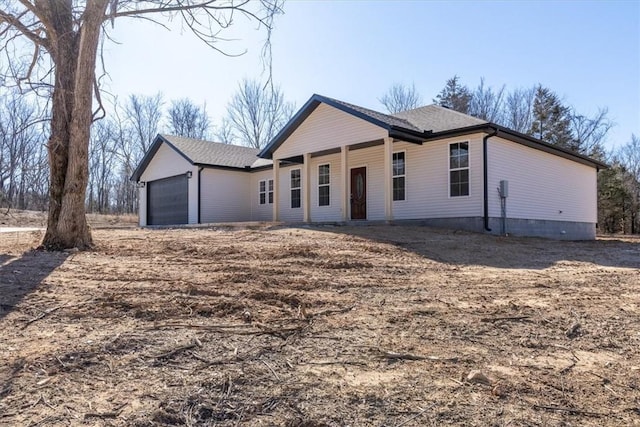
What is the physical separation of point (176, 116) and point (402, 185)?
32.9m

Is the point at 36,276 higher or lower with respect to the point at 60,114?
lower

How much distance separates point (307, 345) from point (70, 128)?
6003 millimetres

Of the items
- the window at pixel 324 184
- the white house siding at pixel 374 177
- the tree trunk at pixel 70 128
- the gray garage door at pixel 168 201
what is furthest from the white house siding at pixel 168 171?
the tree trunk at pixel 70 128

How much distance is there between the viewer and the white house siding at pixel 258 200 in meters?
18.8

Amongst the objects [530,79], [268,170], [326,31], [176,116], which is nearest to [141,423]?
[326,31]

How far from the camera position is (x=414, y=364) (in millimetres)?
2799

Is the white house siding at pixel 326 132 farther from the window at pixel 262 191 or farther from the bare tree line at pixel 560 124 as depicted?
→ the bare tree line at pixel 560 124

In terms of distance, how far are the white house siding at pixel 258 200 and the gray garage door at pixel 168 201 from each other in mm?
2876

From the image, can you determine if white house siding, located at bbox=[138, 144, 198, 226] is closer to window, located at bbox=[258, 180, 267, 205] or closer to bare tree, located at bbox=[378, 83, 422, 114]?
window, located at bbox=[258, 180, 267, 205]

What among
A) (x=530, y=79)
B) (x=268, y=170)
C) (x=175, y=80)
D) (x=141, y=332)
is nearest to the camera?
(x=141, y=332)

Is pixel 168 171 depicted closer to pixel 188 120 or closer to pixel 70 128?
pixel 70 128

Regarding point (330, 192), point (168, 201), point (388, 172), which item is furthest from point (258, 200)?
point (388, 172)

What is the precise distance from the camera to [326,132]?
1400 centimetres

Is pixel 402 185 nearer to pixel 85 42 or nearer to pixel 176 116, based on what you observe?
pixel 85 42
